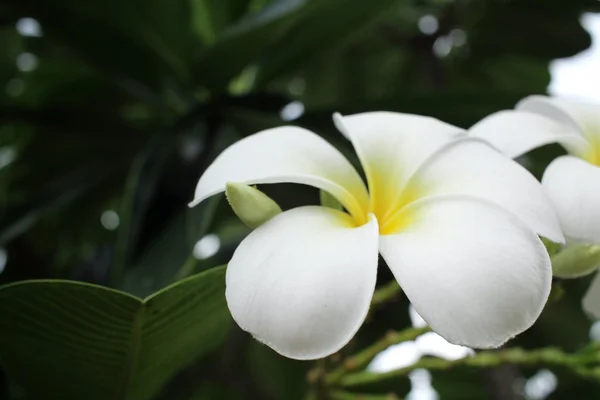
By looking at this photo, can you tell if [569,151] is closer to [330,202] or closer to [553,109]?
[553,109]

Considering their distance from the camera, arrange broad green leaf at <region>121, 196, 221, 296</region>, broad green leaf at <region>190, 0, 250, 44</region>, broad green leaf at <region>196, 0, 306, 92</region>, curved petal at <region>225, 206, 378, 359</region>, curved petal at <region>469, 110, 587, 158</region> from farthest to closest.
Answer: broad green leaf at <region>190, 0, 250, 44</region>, broad green leaf at <region>196, 0, 306, 92</region>, broad green leaf at <region>121, 196, 221, 296</region>, curved petal at <region>469, 110, 587, 158</region>, curved petal at <region>225, 206, 378, 359</region>

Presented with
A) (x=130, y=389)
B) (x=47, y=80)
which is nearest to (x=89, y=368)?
(x=130, y=389)

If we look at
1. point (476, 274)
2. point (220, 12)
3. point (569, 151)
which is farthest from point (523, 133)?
point (220, 12)

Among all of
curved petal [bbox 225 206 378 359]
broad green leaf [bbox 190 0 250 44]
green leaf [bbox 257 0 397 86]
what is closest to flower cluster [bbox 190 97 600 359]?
curved petal [bbox 225 206 378 359]

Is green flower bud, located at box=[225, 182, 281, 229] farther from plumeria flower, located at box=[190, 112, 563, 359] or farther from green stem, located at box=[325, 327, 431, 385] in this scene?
green stem, located at box=[325, 327, 431, 385]

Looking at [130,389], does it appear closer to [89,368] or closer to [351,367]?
[89,368]

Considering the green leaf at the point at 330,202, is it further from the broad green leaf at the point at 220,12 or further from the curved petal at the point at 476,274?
the broad green leaf at the point at 220,12
